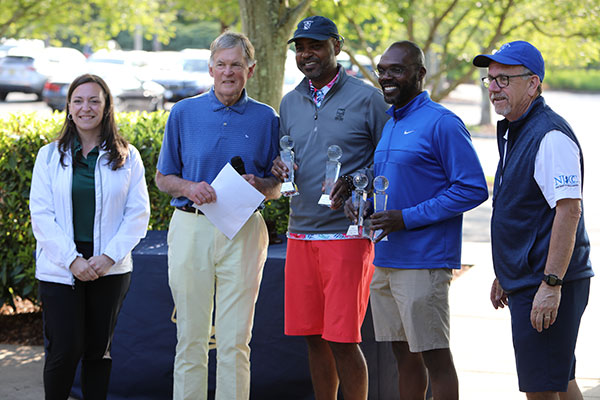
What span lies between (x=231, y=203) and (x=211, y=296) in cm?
57

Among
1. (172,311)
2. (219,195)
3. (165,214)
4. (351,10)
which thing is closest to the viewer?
(219,195)

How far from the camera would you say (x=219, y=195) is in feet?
14.4

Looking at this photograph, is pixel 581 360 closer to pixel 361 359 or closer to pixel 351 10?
pixel 361 359

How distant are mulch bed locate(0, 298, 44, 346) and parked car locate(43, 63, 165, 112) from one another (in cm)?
1839

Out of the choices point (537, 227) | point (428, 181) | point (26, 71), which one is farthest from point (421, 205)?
point (26, 71)

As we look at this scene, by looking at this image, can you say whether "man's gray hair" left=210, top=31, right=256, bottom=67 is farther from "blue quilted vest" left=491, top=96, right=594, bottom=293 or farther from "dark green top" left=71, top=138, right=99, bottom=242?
"blue quilted vest" left=491, top=96, right=594, bottom=293

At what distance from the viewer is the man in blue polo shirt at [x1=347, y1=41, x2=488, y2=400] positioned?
4.00m

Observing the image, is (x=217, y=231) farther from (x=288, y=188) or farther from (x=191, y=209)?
(x=288, y=188)

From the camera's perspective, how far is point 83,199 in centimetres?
452

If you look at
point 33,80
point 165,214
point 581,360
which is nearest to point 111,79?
point 33,80

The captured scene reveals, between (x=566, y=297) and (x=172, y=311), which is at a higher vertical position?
(x=566, y=297)

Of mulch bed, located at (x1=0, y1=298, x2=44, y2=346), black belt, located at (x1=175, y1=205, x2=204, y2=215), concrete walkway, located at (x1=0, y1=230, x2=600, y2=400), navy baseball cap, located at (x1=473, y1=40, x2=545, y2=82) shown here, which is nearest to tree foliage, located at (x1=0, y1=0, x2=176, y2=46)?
mulch bed, located at (x1=0, y1=298, x2=44, y2=346)

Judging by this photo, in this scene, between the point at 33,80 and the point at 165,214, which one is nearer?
the point at 165,214

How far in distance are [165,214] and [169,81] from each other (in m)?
23.8
